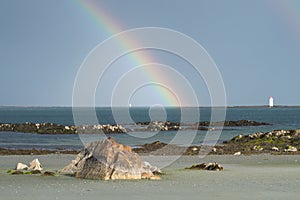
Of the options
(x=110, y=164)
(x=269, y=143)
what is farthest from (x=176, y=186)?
(x=269, y=143)

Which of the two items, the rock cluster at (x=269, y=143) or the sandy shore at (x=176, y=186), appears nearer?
the sandy shore at (x=176, y=186)

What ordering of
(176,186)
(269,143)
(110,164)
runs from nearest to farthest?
(176,186) → (110,164) → (269,143)

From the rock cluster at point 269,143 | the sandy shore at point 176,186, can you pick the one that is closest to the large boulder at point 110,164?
the sandy shore at point 176,186

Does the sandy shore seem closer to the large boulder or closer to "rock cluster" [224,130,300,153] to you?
the large boulder

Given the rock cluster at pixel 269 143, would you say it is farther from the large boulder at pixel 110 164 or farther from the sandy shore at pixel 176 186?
the large boulder at pixel 110 164

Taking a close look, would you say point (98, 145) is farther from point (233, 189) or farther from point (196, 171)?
point (233, 189)

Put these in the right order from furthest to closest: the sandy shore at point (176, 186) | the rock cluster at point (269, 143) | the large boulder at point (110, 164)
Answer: the rock cluster at point (269, 143)
the large boulder at point (110, 164)
the sandy shore at point (176, 186)

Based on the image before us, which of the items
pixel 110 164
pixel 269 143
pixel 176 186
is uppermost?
pixel 110 164

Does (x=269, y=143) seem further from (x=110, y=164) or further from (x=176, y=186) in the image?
(x=176, y=186)

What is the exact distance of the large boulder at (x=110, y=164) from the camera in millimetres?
23234

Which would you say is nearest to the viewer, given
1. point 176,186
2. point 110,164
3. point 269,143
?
point 176,186

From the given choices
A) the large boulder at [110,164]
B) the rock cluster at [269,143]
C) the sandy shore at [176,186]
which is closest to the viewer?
the sandy shore at [176,186]

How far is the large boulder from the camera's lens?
23.2 metres

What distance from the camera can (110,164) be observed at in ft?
77.0
